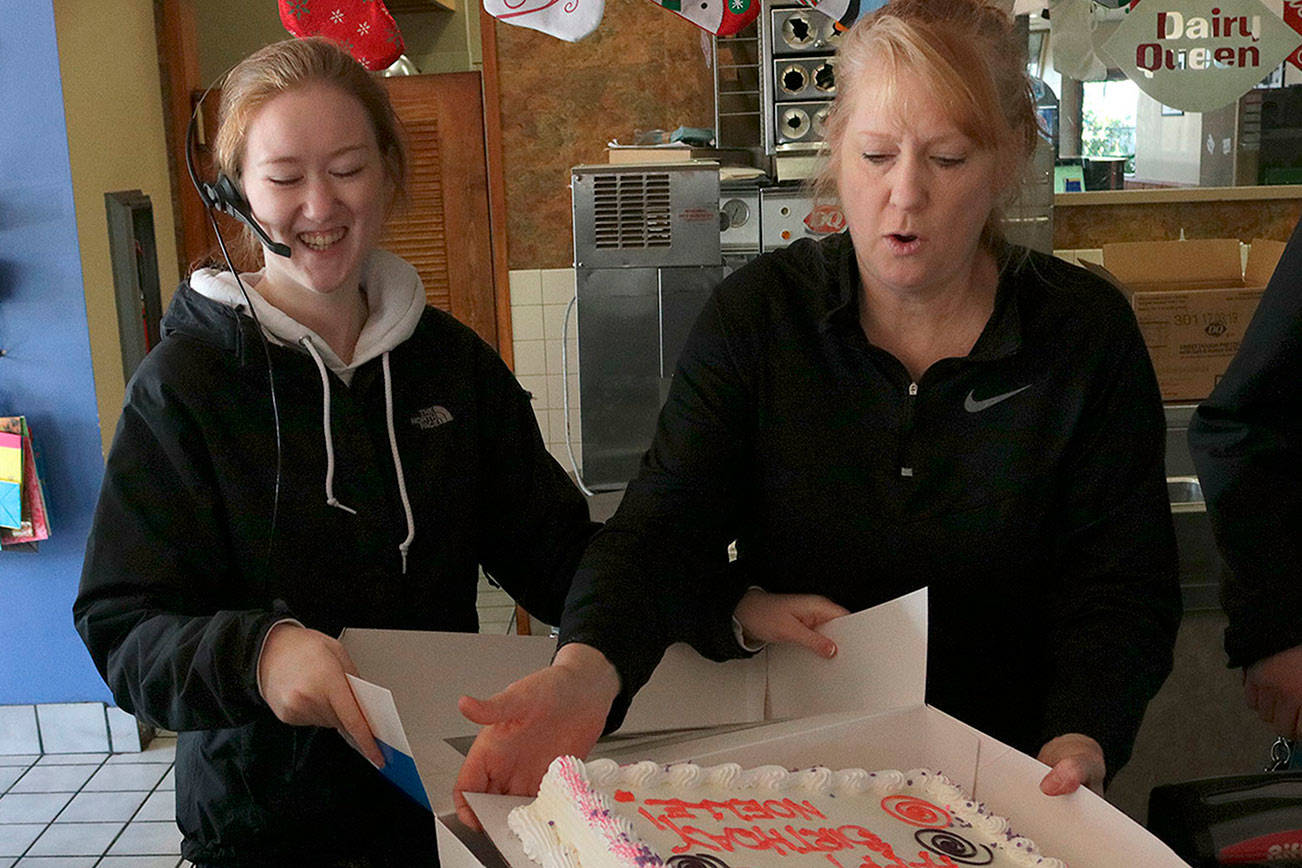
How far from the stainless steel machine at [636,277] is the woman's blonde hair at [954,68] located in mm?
2678

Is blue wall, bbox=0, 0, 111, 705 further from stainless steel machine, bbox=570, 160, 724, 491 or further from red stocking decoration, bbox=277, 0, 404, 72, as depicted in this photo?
stainless steel machine, bbox=570, 160, 724, 491

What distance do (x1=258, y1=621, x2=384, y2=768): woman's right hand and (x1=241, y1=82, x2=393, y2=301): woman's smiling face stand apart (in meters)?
0.46

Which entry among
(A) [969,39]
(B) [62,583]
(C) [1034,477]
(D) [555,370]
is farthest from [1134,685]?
(D) [555,370]

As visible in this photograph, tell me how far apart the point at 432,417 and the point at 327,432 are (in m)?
0.14

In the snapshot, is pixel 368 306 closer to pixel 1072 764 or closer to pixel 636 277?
pixel 1072 764

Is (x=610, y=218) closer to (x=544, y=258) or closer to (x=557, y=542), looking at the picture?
(x=544, y=258)

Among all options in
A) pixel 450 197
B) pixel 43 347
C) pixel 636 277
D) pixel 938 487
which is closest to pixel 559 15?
pixel 636 277

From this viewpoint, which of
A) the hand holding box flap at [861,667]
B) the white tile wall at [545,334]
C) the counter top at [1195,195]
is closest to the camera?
the hand holding box flap at [861,667]

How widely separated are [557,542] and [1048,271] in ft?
2.13

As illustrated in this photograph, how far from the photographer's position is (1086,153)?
4.84 m

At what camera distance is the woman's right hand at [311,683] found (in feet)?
3.17

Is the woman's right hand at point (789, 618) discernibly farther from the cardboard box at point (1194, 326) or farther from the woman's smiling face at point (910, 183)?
the cardboard box at point (1194, 326)

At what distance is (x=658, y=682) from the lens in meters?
1.21

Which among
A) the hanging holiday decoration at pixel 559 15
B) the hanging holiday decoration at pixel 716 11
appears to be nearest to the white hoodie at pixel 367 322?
the hanging holiday decoration at pixel 559 15
